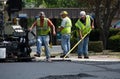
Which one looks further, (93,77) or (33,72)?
(33,72)

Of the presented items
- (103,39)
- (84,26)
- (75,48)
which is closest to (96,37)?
(103,39)

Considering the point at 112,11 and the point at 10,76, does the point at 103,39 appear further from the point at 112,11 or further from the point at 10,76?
the point at 10,76

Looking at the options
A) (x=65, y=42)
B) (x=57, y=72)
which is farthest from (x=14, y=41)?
(x=57, y=72)

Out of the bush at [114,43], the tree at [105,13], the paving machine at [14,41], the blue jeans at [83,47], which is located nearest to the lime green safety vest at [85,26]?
the blue jeans at [83,47]

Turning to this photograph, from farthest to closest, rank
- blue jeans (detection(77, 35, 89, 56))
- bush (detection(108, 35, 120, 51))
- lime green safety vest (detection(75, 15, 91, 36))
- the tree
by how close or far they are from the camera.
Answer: the tree < bush (detection(108, 35, 120, 51)) < lime green safety vest (detection(75, 15, 91, 36)) < blue jeans (detection(77, 35, 89, 56))

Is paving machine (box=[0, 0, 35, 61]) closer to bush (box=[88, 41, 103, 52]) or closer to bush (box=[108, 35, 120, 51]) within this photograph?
bush (box=[88, 41, 103, 52])

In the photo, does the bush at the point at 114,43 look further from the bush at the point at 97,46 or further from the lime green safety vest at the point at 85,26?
the lime green safety vest at the point at 85,26

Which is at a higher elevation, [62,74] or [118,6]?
[118,6]

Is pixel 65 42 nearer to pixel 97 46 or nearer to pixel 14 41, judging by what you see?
pixel 14 41

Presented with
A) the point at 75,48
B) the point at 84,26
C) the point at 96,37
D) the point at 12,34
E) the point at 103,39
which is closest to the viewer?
the point at 12,34

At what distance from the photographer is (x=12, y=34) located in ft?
59.2

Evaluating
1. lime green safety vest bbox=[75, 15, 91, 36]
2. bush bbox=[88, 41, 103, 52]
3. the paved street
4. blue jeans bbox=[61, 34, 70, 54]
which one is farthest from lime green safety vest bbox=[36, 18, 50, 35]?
bush bbox=[88, 41, 103, 52]

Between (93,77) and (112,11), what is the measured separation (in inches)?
593

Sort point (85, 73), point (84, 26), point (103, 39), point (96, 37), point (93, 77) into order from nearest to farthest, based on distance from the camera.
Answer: point (93, 77)
point (85, 73)
point (84, 26)
point (103, 39)
point (96, 37)
